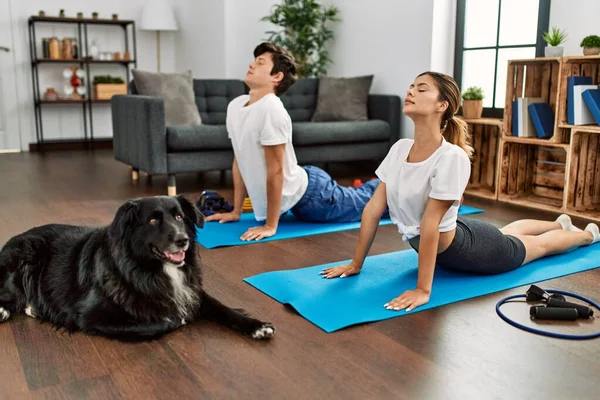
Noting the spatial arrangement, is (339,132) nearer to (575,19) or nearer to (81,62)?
(575,19)

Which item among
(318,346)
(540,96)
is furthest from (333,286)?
(540,96)

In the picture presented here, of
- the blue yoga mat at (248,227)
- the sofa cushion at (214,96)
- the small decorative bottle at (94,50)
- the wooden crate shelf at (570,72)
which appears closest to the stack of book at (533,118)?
the wooden crate shelf at (570,72)

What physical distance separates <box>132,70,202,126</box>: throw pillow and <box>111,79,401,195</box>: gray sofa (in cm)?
16

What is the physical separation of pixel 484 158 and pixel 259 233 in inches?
91.5

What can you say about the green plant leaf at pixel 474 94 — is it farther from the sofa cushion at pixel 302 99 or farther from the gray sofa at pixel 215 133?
the sofa cushion at pixel 302 99

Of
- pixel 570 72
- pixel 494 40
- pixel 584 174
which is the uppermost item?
pixel 494 40

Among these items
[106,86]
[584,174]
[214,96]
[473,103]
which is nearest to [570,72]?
[584,174]

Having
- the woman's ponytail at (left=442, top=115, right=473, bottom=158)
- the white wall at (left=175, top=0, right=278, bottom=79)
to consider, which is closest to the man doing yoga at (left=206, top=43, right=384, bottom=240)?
the woman's ponytail at (left=442, top=115, right=473, bottom=158)

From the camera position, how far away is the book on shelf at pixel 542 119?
4.00m

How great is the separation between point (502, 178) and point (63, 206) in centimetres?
298

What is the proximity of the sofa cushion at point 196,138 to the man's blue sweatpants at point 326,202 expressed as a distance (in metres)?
1.24

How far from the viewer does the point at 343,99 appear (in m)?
5.35

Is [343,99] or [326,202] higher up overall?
[343,99]

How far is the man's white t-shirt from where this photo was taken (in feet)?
10.2
